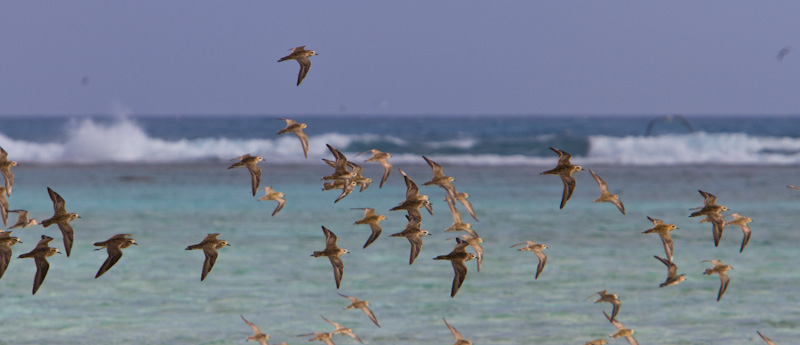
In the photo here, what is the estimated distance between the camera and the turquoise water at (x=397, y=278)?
41.3ft

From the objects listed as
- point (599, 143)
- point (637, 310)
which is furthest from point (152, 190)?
point (599, 143)

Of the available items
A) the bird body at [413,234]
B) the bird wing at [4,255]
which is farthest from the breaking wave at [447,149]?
the bird wing at [4,255]

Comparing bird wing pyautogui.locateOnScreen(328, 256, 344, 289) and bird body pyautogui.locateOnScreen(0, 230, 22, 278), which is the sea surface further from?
bird body pyautogui.locateOnScreen(0, 230, 22, 278)

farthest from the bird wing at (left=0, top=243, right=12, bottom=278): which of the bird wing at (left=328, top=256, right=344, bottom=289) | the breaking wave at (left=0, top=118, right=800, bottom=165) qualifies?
the breaking wave at (left=0, top=118, right=800, bottom=165)

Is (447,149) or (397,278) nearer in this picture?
(397,278)

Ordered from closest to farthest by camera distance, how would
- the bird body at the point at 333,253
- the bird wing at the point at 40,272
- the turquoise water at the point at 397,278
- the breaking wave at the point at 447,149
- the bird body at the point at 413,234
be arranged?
the bird wing at the point at 40,272 < the bird body at the point at 413,234 < the bird body at the point at 333,253 < the turquoise water at the point at 397,278 < the breaking wave at the point at 447,149

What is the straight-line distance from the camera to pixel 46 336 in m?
12.2

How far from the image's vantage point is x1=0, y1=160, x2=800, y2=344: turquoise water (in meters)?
12.6

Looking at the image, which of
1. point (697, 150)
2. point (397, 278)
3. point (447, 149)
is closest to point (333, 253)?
point (397, 278)

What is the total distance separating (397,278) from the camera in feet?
52.1

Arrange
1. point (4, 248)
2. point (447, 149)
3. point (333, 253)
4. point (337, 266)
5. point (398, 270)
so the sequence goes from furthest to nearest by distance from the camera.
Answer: point (447, 149) < point (398, 270) < point (337, 266) < point (333, 253) < point (4, 248)
